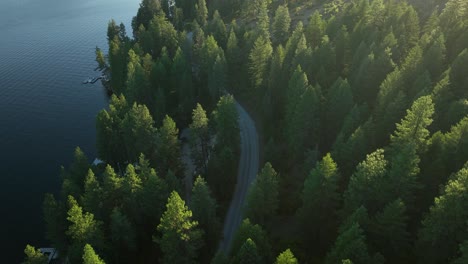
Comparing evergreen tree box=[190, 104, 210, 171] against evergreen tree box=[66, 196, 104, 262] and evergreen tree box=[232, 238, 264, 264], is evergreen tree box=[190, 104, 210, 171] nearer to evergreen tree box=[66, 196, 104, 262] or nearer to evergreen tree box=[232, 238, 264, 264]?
evergreen tree box=[66, 196, 104, 262]

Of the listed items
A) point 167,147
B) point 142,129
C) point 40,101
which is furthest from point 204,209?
point 40,101

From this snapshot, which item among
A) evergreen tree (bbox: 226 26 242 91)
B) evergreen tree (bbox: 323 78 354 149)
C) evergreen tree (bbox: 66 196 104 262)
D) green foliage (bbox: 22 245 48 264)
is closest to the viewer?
evergreen tree (bbox: 66 196 104 262)

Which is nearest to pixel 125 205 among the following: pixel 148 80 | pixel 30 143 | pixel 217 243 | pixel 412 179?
pixel 217 243

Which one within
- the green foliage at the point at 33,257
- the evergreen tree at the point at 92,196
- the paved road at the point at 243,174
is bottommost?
the paved road at the point at 243,174

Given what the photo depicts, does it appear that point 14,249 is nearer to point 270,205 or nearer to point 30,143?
point 30,143

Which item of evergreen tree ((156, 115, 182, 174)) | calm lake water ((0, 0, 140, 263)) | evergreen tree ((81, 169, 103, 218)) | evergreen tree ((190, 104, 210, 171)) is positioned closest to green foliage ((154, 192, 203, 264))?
evergreen tree ((81, 169, 103, 218))

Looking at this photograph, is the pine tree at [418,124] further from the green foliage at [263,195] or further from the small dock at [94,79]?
the small dock at [94,79]

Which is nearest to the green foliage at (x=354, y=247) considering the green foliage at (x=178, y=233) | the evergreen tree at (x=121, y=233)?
the green foliage at (x=178, y=233)
